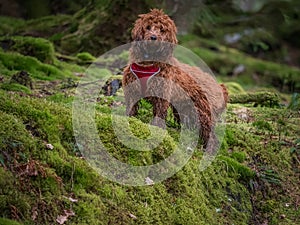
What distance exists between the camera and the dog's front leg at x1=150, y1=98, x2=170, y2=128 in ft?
22.3

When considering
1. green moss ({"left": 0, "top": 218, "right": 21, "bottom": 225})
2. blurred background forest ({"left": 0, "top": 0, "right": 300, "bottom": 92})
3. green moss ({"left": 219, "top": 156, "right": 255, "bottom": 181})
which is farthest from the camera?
blurred background forest ({"left": 0, "top": 0, "right": 300, "bottom": 92})

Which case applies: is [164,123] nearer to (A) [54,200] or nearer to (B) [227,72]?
(A) [54,200]

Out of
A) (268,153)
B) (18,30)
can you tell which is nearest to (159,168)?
(268,153)

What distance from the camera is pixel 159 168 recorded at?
607 cm

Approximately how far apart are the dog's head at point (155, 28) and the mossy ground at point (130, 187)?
3.03 feet

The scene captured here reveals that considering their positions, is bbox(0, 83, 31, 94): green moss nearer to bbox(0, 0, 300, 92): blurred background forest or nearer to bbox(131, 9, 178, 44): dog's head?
bbox(131, 9, 178, 44): dog's head

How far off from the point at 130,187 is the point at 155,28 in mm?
2098

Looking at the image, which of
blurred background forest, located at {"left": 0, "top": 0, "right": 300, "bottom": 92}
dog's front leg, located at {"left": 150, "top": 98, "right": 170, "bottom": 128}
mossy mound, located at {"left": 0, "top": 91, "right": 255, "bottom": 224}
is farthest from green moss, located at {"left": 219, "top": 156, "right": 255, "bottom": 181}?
blurred background forest, located at {"left": 0, "top": 0, "right": 300, "bottom": 92}

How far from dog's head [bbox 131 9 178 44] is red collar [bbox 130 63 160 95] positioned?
34 cm

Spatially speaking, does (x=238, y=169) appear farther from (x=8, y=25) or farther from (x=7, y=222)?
(x=8, y=25)

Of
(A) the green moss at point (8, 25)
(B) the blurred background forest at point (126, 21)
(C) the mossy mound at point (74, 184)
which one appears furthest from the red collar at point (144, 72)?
(A) the green moss at point (8, 25)

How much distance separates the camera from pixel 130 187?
5.62 meters

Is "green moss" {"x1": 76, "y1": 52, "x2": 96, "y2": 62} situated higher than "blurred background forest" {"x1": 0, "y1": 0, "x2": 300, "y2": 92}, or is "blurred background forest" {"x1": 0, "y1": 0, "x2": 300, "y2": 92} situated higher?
"blurred background forest" {"x1": 0, "y1": 0, "x2": 300, "y2": 92}

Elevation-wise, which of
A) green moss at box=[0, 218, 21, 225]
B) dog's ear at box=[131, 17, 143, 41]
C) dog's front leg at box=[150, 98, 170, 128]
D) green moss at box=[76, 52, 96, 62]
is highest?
dog's ear at box=[131, 17, 143, 41]
